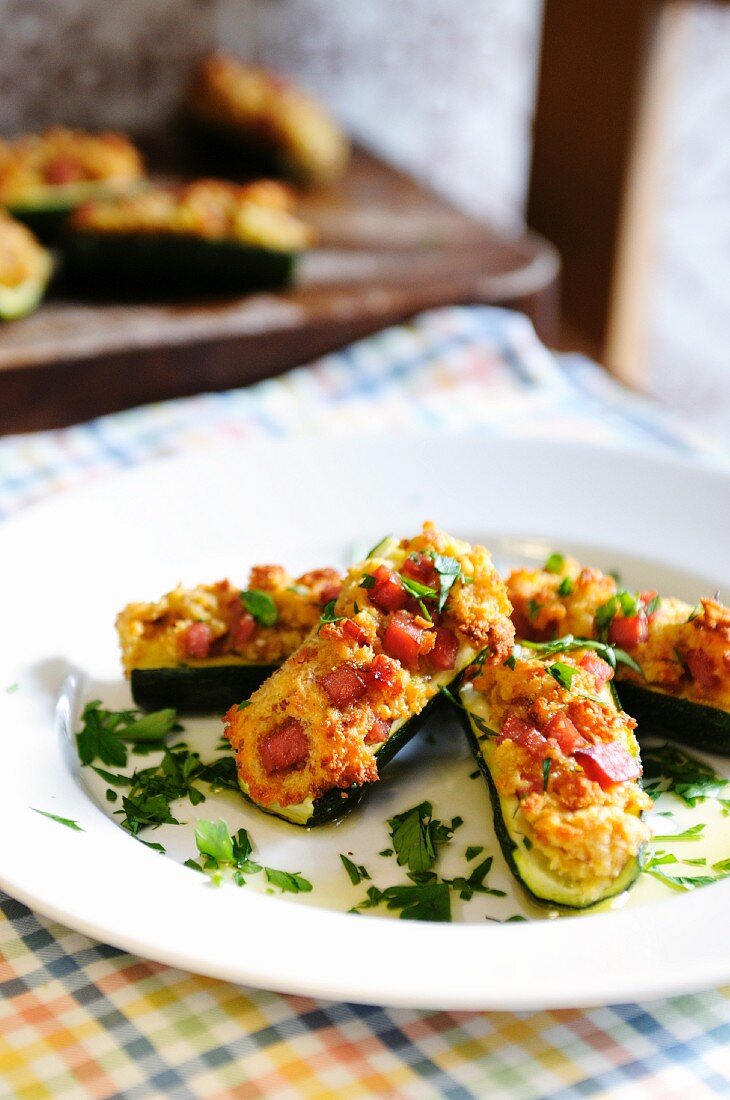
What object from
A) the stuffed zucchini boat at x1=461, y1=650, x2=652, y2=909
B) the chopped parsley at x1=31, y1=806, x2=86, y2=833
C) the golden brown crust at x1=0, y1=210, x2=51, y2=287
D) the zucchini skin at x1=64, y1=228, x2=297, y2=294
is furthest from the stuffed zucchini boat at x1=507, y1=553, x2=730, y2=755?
the golden brown crust at x1=0, y1=210, x2=51, y2=287

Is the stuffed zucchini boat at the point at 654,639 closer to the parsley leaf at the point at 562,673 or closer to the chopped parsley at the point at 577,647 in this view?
the chopped parsley at the point at 577,647

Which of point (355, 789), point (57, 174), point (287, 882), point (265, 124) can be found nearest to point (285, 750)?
point (355, 789)

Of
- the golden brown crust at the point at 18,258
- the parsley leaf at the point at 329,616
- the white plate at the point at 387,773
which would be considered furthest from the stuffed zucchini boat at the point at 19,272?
the parsley leaf at the point at 329,616

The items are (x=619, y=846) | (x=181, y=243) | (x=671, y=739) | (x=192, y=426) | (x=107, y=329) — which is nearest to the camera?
(x=619, y=846)

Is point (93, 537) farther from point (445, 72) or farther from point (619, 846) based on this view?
point (445, 72)

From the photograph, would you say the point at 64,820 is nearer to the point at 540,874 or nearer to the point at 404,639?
the point at 404,639

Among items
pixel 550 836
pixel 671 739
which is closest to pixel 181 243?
pixel 671 739
